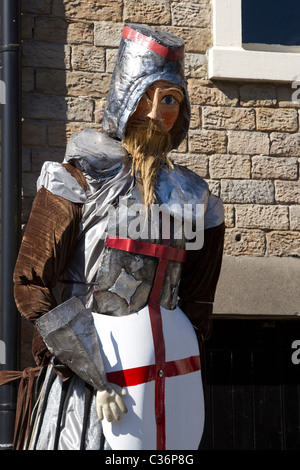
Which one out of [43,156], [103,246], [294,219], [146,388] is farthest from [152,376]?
[294,219]

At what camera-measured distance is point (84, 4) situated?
5793 mm

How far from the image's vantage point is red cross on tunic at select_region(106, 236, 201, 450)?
374cm

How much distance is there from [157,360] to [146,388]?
125 mm

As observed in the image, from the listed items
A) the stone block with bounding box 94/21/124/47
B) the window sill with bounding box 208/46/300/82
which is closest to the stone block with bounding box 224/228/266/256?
the window sill with bounding box 208/46/300/82

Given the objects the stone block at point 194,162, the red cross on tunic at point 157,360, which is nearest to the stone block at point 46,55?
the stone block at point 194,162

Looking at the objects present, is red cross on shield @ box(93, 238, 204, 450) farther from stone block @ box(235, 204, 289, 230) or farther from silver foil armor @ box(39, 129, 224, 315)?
stone block @ box(235, 204, 289, 230)

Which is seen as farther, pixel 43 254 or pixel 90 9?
pixel 90 9

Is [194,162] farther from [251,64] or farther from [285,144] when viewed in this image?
[251,64]

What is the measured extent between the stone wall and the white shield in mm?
1955

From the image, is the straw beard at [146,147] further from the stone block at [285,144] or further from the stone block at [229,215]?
the stone block at [285,144]

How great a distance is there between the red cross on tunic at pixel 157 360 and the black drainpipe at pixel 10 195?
58.4 inches

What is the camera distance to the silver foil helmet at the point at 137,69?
4.01 metres

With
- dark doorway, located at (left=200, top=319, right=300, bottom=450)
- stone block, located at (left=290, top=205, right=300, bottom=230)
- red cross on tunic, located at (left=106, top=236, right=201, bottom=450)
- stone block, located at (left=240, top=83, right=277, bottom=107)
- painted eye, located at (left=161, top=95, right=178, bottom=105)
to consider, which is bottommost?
dark doorway, located at (left=200, top=319, right=300, bottom=450)

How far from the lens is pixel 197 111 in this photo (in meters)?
5.89
